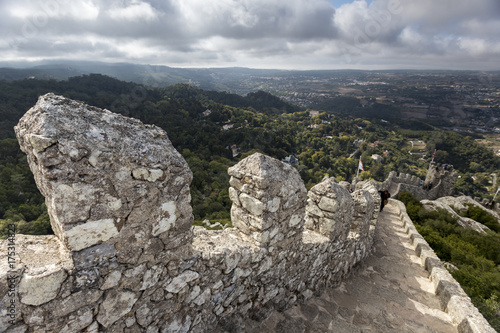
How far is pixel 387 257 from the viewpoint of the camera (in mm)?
6016

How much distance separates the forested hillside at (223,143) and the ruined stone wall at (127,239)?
1790 cm

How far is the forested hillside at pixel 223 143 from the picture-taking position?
24.3 meters

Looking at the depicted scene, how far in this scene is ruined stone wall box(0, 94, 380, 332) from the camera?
1400 mm

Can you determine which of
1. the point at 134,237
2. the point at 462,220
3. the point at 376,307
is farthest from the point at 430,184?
the point at 134,237

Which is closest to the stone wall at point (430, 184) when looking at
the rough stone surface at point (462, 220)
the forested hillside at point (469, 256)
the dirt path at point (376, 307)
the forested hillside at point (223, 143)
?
the rough stone surface at point (462, 220)

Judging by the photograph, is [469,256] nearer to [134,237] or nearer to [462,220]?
[462,220]

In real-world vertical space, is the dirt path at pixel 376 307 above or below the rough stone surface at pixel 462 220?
above

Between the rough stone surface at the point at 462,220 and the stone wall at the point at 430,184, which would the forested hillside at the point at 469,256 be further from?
the stone wall at the point at 430,184

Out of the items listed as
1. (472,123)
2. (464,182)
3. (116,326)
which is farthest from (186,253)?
(472,123)

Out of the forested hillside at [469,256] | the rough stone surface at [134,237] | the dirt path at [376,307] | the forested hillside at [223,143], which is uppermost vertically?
the rough stone surface at [134,237]

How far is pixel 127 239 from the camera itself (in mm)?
1719

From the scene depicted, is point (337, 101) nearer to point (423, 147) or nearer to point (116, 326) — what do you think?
point (423, 147)

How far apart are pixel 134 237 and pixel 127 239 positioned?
48mm

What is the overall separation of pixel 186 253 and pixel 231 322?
114cm
